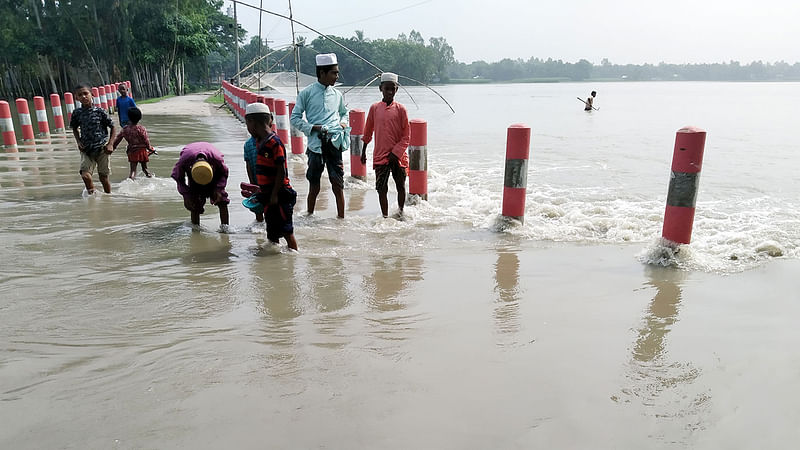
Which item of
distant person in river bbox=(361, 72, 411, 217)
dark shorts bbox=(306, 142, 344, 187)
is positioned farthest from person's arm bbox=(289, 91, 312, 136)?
distant person in river bbox=(361, 72, 411, 217)

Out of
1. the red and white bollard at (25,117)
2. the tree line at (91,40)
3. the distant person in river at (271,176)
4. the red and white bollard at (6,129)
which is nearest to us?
the distant person in river at (271,176)

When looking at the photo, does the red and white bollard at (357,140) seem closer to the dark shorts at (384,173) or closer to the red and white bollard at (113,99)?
the dark shorts at (384,173)

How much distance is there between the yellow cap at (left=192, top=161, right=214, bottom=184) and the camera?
5.11 metres

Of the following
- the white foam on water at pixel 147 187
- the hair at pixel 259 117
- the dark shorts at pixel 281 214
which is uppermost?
the hair at pixel 259 117

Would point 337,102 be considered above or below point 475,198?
above

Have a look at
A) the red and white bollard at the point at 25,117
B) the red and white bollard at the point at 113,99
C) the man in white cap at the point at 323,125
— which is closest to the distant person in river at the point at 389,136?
the man in white cap at the point at 323,125

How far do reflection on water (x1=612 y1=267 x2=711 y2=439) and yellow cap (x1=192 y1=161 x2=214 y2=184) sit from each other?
374 cm

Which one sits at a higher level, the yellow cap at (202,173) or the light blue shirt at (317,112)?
the light blue shirt at (317,112)

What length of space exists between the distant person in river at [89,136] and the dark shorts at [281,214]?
3367mm

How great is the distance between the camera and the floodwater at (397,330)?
90.7 inches

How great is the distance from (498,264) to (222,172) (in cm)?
280

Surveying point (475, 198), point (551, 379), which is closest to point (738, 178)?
point (475, 198)

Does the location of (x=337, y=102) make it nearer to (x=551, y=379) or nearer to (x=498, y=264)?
(x=498, y=264)

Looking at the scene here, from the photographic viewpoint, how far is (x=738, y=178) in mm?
9570
